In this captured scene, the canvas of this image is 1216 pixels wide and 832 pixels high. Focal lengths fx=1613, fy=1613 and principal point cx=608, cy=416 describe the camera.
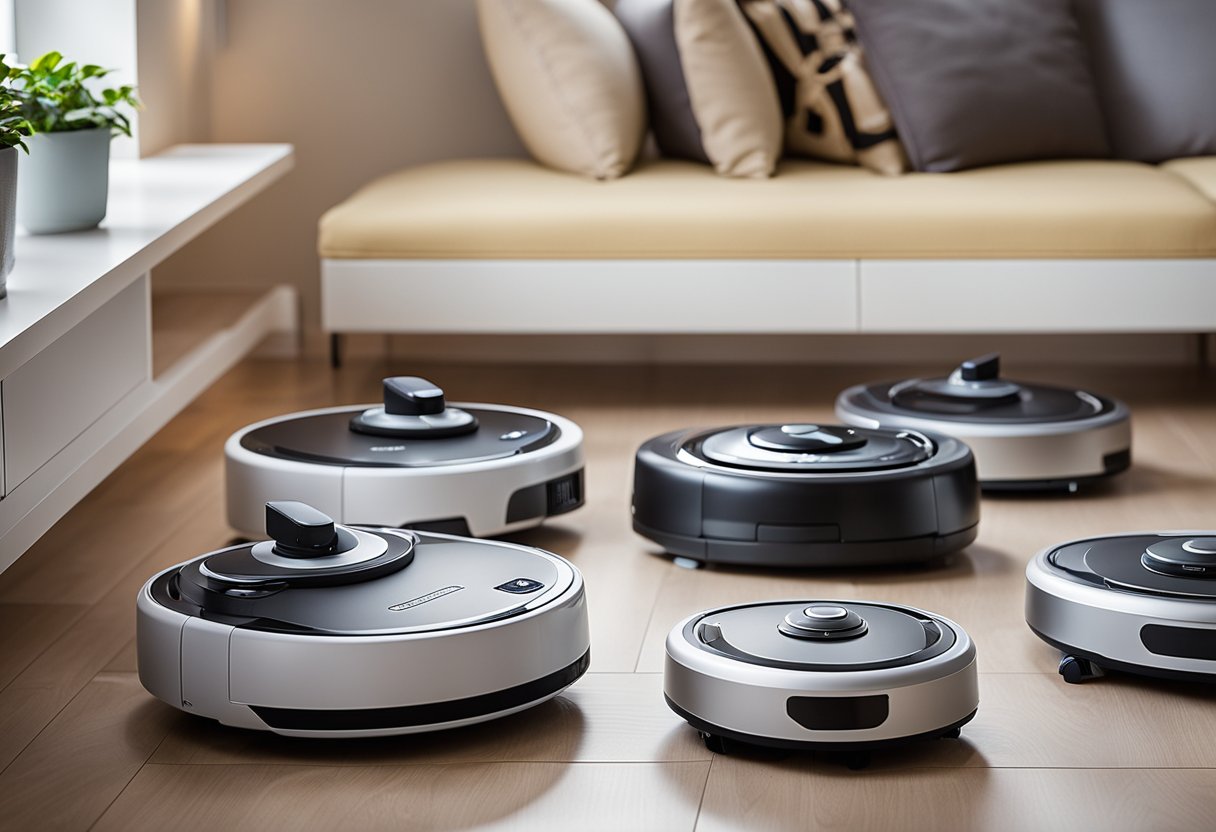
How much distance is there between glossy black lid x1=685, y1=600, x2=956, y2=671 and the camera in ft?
5.32

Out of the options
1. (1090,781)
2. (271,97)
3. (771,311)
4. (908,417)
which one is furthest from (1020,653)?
(271,97)

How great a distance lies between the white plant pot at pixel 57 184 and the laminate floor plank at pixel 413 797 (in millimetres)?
1235

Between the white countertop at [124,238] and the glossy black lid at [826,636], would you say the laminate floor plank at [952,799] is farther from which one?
the white countertop at [124,238]

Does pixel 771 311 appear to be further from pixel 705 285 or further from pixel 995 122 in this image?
pixel 995 122

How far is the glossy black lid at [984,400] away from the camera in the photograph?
2807 mm

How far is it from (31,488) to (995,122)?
8.48ft

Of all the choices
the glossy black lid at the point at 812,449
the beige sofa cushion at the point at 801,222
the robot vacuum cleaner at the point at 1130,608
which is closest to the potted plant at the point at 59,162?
the beige sofa cushion at the point at 801,222

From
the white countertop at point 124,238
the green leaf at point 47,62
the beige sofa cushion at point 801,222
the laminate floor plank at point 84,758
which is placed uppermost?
the green leaf at point 47,62


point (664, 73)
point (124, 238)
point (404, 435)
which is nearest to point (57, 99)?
point (124, 238)

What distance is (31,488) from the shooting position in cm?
205

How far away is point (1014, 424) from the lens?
9.03 ft

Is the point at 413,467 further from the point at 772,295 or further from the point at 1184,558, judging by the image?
the point at 772,295

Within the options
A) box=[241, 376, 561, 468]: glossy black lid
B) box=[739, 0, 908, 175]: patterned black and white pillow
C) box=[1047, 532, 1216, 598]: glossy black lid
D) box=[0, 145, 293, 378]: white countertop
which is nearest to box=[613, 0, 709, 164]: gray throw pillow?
box=[739, 0, 908, 175]: patterned black and white pillow

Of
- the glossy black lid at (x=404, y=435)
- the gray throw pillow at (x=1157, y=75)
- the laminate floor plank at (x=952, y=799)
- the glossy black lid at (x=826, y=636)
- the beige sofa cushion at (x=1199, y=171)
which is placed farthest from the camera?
the gray throw pillow at (x=1157, y=75)
